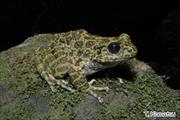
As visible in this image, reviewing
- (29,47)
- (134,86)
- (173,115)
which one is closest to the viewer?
(173,115)

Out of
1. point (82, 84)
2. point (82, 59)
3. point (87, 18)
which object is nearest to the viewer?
point (82, 84)

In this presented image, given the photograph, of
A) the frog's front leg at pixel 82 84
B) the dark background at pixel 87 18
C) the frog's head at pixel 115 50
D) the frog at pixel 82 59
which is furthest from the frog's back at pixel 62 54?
the dark background at pixel 87 18

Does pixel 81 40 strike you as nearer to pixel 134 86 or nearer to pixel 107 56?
pixel 107 56

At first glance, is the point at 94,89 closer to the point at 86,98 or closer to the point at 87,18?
the point at 86,98

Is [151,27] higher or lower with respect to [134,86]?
higher

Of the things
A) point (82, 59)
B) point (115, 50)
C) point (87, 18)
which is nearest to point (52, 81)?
point (82, 59)

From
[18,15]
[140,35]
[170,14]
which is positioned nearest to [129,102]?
[140,35]

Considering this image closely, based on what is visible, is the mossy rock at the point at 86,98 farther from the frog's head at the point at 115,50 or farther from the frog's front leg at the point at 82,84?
the frog's head at the point at 115,50

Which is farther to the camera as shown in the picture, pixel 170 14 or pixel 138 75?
pixel 170 14
